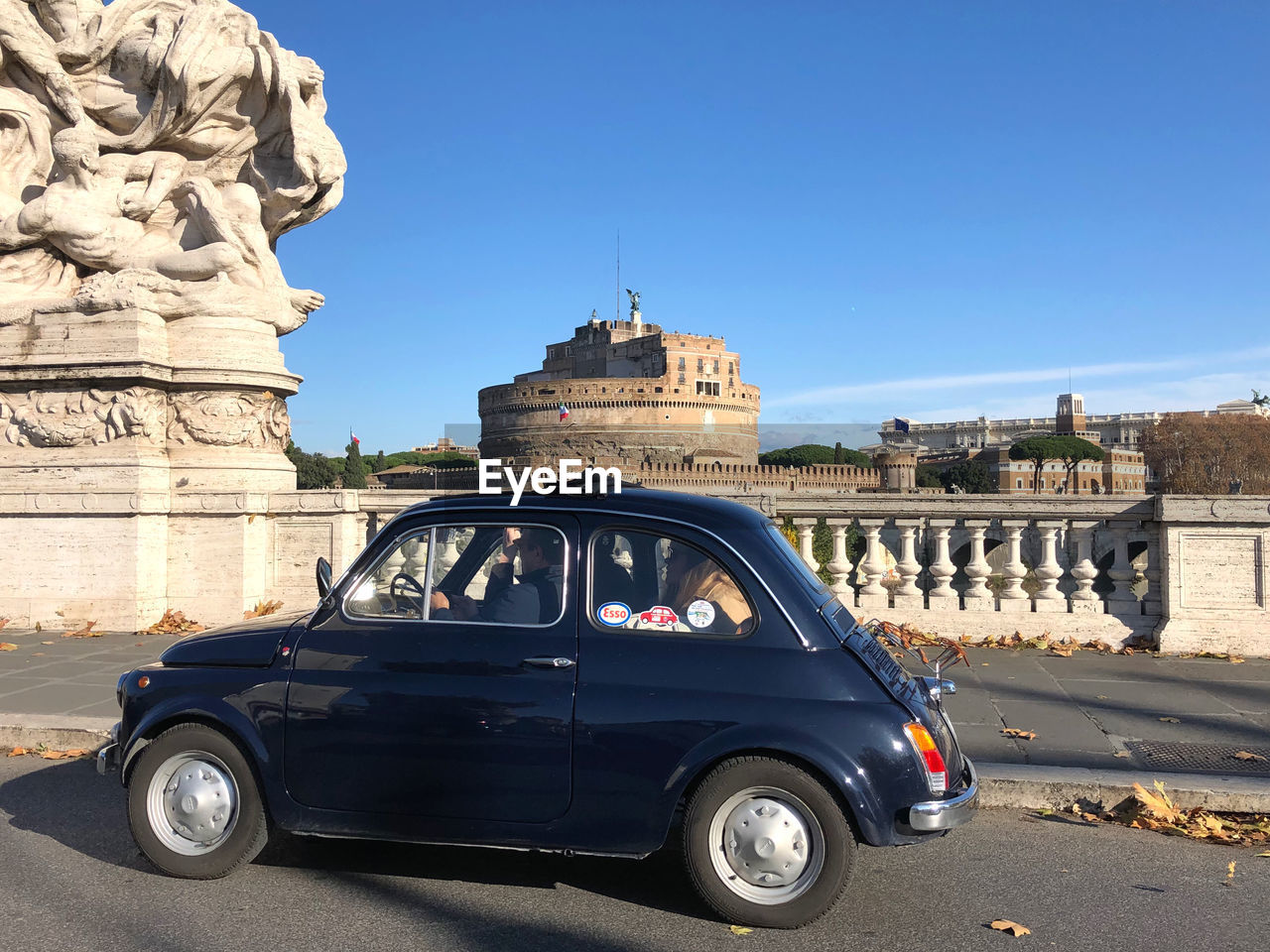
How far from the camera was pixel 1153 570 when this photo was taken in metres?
7.96

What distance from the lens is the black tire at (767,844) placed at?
11.5ft

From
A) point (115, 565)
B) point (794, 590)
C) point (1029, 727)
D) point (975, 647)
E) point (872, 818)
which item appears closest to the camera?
point (872, 818)

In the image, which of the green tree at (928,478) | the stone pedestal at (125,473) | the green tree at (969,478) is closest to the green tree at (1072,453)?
the green tree at (969,478)

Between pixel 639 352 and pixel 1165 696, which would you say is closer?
pixel 1165 696

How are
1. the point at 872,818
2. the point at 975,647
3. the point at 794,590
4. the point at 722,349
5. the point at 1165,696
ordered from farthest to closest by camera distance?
the point at 722,349 → the point at 975,647 → the point at 1165,696 → the point at 794,590 → the point at 872,818

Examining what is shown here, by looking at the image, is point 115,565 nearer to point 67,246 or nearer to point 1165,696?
point 67,246

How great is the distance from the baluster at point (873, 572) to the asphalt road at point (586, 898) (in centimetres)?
397

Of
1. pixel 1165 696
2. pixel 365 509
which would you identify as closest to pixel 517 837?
pixel 1165 696

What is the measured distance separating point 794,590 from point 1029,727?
2.73 meters

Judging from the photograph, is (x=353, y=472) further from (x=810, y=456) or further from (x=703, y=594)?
(x=703, y=594)

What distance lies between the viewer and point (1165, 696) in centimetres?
643

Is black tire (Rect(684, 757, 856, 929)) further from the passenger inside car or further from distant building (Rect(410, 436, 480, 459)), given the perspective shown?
Result: distant building (Rect(410, 436, 480, 459))

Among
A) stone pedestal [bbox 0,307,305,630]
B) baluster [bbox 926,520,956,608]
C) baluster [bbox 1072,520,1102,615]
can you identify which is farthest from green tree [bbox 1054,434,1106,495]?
stone pedestal [bbox 0,307,305,630]

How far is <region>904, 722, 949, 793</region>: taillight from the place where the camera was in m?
3.56
